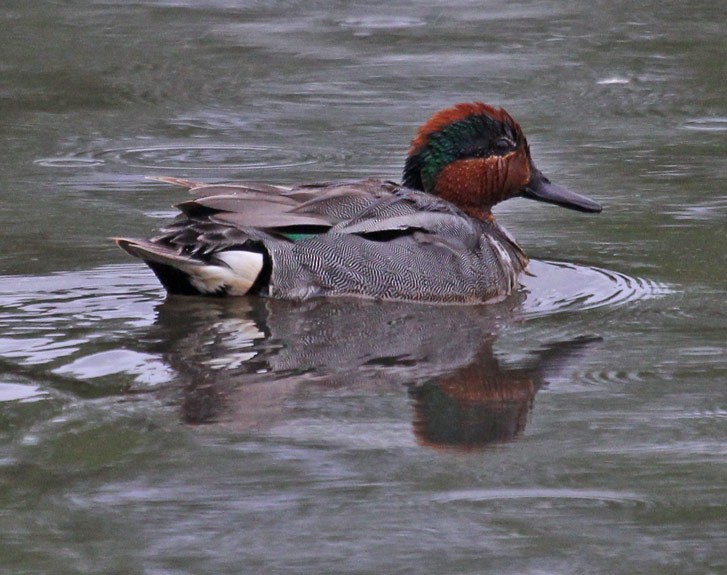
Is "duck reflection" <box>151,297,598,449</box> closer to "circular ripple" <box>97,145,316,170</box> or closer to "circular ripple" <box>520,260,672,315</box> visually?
"circular ripple" <box>520,260,672,315</box>

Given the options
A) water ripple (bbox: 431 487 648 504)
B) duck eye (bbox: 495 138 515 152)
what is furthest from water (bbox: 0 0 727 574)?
duck eye (bbox: 495 138 515 152)

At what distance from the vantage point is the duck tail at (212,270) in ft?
24.2

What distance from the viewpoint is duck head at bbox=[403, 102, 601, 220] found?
326 inches

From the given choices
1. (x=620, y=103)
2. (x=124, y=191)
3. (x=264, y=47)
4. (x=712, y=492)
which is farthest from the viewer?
(x=264, y=47)

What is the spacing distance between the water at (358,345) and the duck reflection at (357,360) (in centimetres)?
2

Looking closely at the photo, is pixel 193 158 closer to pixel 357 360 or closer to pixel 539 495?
pixel 357 360

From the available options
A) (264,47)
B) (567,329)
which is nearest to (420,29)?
(264,47)

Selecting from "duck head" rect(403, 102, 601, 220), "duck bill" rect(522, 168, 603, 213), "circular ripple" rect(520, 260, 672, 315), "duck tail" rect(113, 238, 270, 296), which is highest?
"duck head" rect(403, 102, 601, 220)

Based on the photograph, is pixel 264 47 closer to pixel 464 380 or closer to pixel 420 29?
pixel 420 29

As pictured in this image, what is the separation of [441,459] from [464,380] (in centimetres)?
103

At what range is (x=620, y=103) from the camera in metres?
11.8

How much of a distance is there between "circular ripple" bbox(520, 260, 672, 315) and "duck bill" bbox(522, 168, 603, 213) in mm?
468

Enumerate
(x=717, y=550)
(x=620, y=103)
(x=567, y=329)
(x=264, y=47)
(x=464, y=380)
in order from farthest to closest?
(x=264, y=47) < (x=620, y=103) < (x=567, y=329) < (x=464, y=380) < (x=717, y=550)

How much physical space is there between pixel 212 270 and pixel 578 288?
1.85 m
